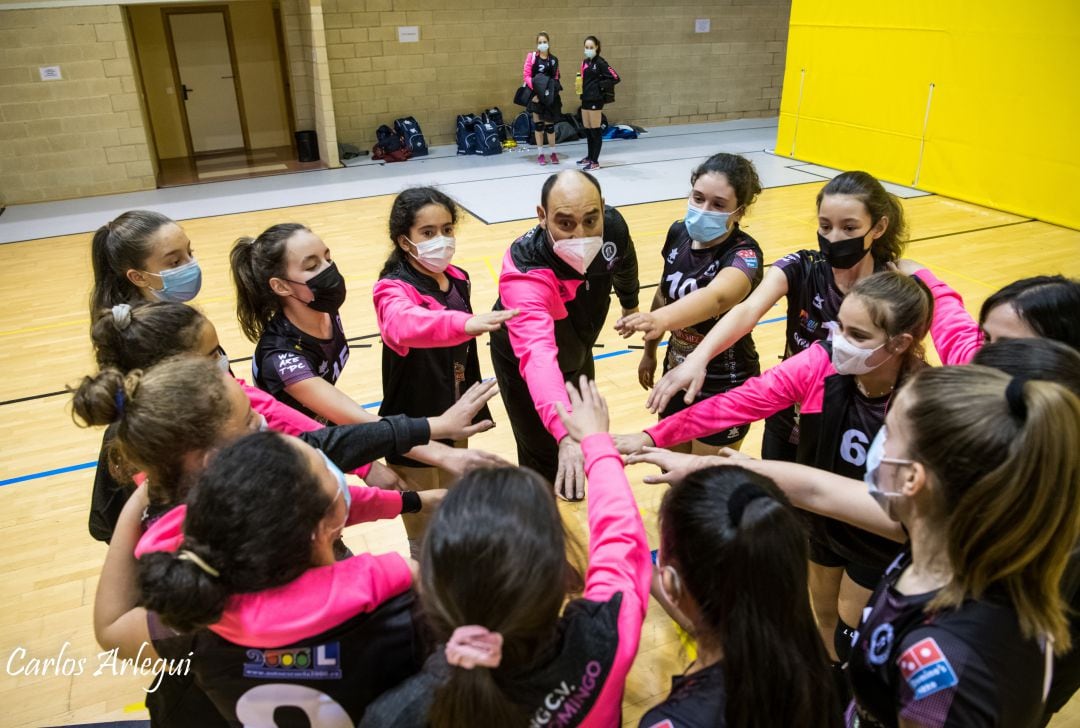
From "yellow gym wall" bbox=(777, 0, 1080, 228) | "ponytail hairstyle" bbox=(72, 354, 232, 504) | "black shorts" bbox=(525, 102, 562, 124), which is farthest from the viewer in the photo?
"black shorts" bbox=(525, 102, 562, 124)

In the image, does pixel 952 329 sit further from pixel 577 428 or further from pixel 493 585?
pixel 493 585

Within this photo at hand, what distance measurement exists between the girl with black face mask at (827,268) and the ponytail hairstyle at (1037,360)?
3.38ft

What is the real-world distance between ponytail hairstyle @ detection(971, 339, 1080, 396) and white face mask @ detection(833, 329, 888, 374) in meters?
0.49

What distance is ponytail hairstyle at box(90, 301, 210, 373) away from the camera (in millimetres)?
2182

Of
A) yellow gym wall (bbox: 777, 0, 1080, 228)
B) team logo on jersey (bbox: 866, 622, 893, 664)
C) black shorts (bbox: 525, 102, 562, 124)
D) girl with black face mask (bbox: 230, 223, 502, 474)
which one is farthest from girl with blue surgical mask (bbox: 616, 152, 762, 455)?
black shorts (bbox: 525, 102, 562, 124)

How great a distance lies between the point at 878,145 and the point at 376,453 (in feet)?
33.9

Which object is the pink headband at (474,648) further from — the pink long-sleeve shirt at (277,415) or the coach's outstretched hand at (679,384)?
the coach's outstretched hand at (679,384)

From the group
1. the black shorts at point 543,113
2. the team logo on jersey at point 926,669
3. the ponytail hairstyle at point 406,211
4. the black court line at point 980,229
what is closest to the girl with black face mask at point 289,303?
the ponytail hairstyle at point 406,211

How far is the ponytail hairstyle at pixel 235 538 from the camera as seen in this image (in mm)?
1325

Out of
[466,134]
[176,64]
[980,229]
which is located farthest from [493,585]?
[176,64]

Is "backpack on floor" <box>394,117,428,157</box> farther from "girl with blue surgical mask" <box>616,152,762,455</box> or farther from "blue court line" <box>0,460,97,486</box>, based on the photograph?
"girl with blue surgical mask" <box>616,152,762,455</box>

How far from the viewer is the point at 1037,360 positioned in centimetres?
162

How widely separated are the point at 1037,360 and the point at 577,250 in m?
1.56

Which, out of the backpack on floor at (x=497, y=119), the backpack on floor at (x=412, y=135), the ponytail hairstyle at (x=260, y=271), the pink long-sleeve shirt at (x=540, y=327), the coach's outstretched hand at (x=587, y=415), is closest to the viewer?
the coach's outstretched hand at (x=587, y=415)
